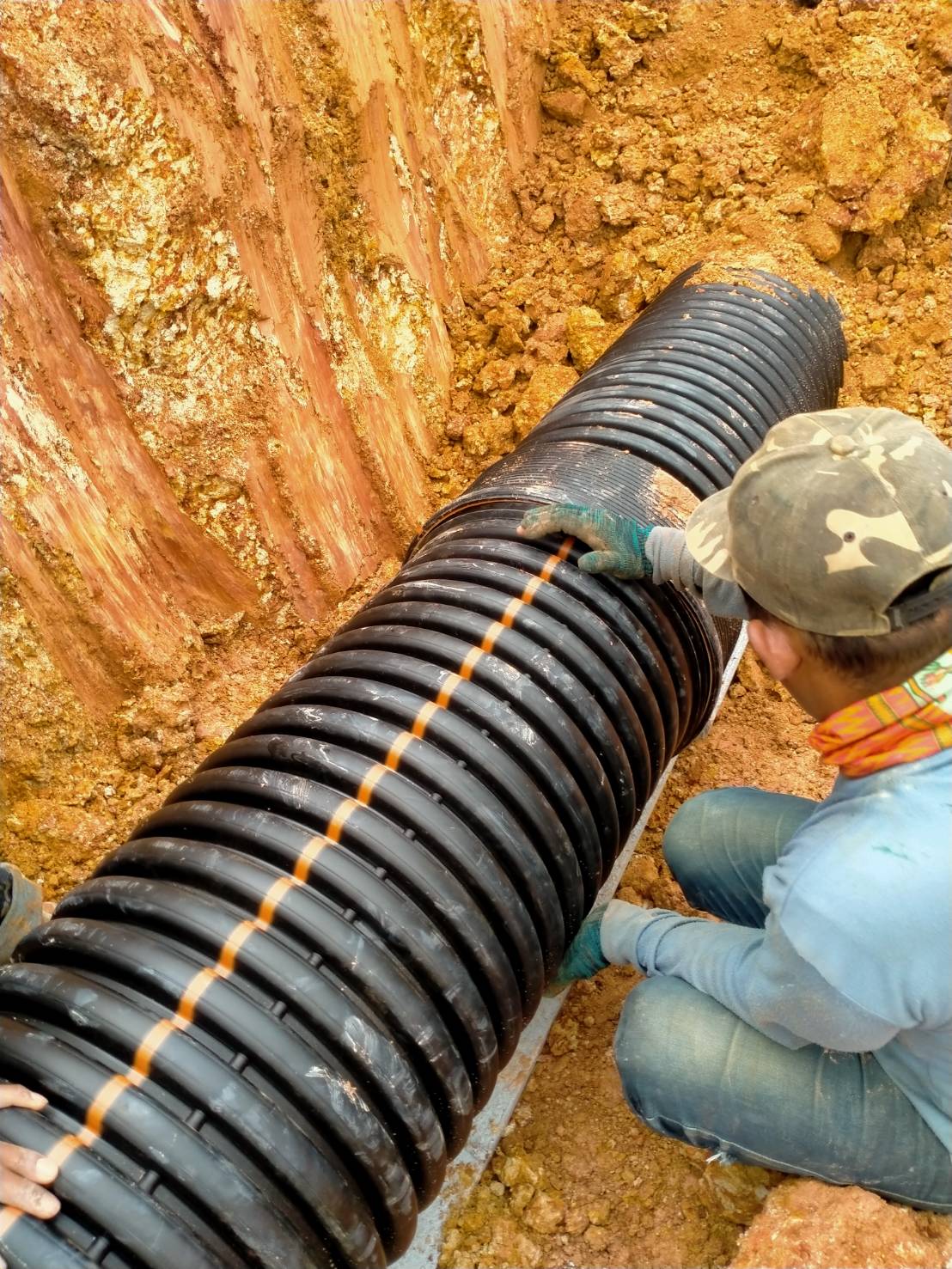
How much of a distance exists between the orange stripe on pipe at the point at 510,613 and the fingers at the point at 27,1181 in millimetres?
1352

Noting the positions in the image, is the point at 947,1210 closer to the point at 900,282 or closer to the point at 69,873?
the point at 69,873

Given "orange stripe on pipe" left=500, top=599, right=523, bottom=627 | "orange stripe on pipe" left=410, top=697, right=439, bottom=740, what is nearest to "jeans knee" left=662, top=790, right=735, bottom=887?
"orange stripe on pipe" left=500, top=599, right=523, bottom=627

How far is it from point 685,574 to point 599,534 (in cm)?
24

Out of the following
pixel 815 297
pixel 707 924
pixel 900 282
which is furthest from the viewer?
pixel 900 282

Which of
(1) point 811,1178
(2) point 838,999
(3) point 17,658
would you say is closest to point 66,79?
(3) point 17,658

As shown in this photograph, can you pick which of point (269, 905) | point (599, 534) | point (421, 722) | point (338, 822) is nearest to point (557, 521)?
point (599, 534)

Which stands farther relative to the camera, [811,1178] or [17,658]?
[17,658]

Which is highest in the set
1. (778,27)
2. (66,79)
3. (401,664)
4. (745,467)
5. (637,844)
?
(66,79)

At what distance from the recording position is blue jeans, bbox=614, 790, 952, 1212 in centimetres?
179

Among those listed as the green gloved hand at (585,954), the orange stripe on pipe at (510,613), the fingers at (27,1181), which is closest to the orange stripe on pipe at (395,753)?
the orange stripe on pipe at (510,613)

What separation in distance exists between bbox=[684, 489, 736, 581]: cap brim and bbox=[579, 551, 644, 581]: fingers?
359 mm

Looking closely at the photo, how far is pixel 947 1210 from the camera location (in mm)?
1864

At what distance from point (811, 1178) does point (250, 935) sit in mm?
1322

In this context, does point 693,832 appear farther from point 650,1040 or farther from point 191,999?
point 191,999
